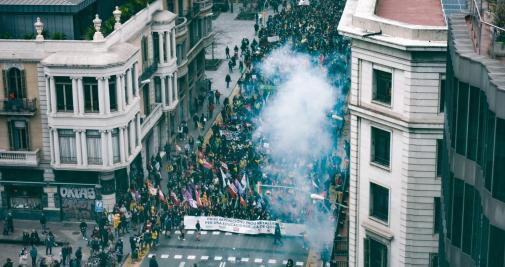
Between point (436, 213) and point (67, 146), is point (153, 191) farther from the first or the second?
point (436, 213)

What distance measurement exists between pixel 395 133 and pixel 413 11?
8316 mm

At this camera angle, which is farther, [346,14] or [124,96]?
[124,96]

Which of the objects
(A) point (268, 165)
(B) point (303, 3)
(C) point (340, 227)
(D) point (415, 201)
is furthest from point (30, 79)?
(B) point (303, 3)

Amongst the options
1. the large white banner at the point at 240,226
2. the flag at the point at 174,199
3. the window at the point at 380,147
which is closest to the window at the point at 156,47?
the flag at the point at 174,199

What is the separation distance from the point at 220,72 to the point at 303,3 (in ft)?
67.1

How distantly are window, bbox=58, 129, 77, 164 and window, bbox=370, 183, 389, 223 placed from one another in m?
28.2

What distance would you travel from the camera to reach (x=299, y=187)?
253 ft

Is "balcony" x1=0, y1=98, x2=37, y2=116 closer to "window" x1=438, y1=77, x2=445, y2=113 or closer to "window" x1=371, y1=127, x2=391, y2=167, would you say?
"window" x1=371, y1=127, x2=391, y2=167

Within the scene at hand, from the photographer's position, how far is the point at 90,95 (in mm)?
74625

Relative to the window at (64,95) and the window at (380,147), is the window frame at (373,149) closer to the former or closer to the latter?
the window at (380,147)

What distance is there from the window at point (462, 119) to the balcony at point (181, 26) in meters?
61.9

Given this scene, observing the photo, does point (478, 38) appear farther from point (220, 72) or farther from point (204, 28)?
point (220, 72)

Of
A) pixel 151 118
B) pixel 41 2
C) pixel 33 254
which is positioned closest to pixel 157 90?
pixel 151 118

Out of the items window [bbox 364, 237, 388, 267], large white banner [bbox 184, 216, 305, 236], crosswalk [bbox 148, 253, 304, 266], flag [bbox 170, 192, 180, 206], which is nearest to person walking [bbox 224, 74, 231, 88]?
flag [bbox 170, 192, 180, 206]
